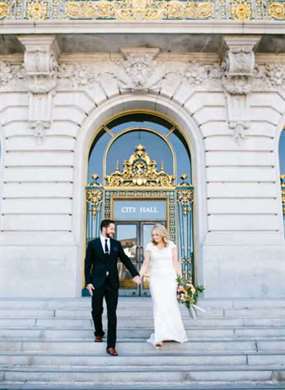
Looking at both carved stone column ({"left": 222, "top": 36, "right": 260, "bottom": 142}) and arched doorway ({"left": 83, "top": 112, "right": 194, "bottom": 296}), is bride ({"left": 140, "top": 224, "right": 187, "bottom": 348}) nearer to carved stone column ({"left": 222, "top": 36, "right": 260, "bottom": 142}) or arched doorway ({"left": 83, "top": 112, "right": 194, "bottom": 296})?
arched doorway ({"left": 83, "top": 112, "right": 194, "bottom": 296})

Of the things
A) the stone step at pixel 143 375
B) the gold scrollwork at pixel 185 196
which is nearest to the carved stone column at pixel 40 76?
the gold scrollwork at pixel 185 196

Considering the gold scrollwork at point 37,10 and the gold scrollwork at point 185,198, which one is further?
the gold scrollwork at point 185,198

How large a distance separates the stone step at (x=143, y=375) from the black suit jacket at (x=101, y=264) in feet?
4.42

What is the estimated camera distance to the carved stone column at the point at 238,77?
11.8 metres

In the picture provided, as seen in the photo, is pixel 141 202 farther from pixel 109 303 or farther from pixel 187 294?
pixel 109 303

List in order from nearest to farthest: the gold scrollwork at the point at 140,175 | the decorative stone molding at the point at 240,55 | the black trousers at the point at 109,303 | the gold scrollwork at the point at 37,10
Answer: the black trousers at the point at 109,303 < the decorative stone molding at the point at 240,55 < the gold scrollwork at the point at 37,10 < the gold scrollwork at the point at 140,175

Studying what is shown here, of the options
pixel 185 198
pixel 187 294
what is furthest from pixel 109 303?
pixel 185 198

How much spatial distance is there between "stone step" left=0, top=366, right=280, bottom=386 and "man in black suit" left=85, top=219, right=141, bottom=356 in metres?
0.50

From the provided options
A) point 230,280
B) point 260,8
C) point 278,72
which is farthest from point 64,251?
point 260,8

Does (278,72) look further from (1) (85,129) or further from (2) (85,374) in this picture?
(2) (85,374)

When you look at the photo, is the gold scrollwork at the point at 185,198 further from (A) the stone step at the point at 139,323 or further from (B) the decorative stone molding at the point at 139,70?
(A) the stone step at the point at 139,323

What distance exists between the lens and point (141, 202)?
42.2 feet

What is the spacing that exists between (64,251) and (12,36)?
259 inches

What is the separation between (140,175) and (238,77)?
433cm
